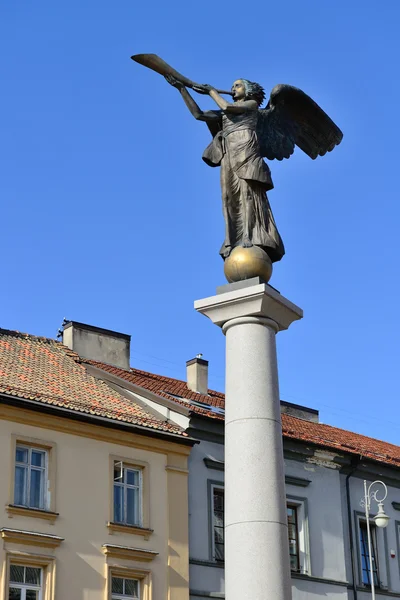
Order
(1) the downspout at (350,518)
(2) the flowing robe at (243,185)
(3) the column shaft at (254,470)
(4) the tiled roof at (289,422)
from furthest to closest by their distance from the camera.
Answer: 1. (1) the downspout at (350,518)
2. (4) the tiled roof at (289,422)
3. (2) the flowing robe at (243,185)
4. (3) the column shaft at (254,470)

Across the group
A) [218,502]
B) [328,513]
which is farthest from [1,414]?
[328,513]

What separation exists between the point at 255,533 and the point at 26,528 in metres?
12.0

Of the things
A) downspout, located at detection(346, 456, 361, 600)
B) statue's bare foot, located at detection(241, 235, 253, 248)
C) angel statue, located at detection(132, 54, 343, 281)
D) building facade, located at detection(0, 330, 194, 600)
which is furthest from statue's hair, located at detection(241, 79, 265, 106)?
downspout, located at detection(346, 456, 361, 600)

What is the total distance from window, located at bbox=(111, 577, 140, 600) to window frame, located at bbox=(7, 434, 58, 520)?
1.95 metres

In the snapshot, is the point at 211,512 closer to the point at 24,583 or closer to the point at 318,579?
the point at 318,579

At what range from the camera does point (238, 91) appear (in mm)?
12750

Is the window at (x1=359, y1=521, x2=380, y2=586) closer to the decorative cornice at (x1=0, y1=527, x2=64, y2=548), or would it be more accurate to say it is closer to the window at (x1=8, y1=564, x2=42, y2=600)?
the decorative cornice at (x1=0, y1=527, x2=64, y2=548)

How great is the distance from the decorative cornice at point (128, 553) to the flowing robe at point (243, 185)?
11.9 meters

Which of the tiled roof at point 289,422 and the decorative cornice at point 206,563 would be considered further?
the tiled roof at point 289,422

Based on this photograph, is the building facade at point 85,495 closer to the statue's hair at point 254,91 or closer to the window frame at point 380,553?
the window frame at point 380,553

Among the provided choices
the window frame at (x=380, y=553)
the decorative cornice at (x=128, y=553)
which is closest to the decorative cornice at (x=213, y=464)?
the decorative cornice at (x=128, y=553)

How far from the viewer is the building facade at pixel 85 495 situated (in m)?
21.5

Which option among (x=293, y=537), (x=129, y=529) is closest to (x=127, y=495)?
(x=129, y=529)

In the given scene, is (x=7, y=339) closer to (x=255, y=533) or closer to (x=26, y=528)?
(x=26, y=528)
